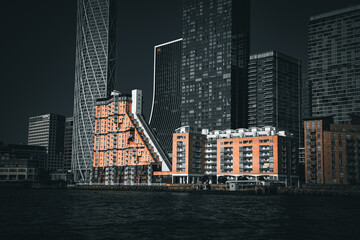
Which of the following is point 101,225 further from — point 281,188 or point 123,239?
point 281,188

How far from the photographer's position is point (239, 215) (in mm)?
88875

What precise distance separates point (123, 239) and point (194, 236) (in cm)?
981

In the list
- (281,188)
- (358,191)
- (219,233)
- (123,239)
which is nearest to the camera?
(123,239)

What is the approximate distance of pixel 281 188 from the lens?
620 ft

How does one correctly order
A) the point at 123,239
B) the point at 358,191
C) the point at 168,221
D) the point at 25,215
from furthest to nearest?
the point at 358,191
the point at 25,215
the point at 168,221
the point at 123,239

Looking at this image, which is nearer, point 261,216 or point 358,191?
point 261,216

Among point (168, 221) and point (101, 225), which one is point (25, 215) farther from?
point (168, 221)

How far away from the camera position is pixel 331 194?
172000 millimetres

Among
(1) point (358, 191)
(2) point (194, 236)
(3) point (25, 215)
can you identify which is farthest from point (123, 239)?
(1) point (358, 191)

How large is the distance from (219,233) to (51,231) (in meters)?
24.6

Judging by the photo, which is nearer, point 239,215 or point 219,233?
point 219,233

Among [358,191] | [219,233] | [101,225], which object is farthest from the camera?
[358,191]

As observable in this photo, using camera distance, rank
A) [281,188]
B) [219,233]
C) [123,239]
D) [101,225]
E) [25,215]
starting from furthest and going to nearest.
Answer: [281,188] → [25,215] → [101,225] → [219,233] → [123,239]

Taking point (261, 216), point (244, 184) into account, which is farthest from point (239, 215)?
point (244, 184)
